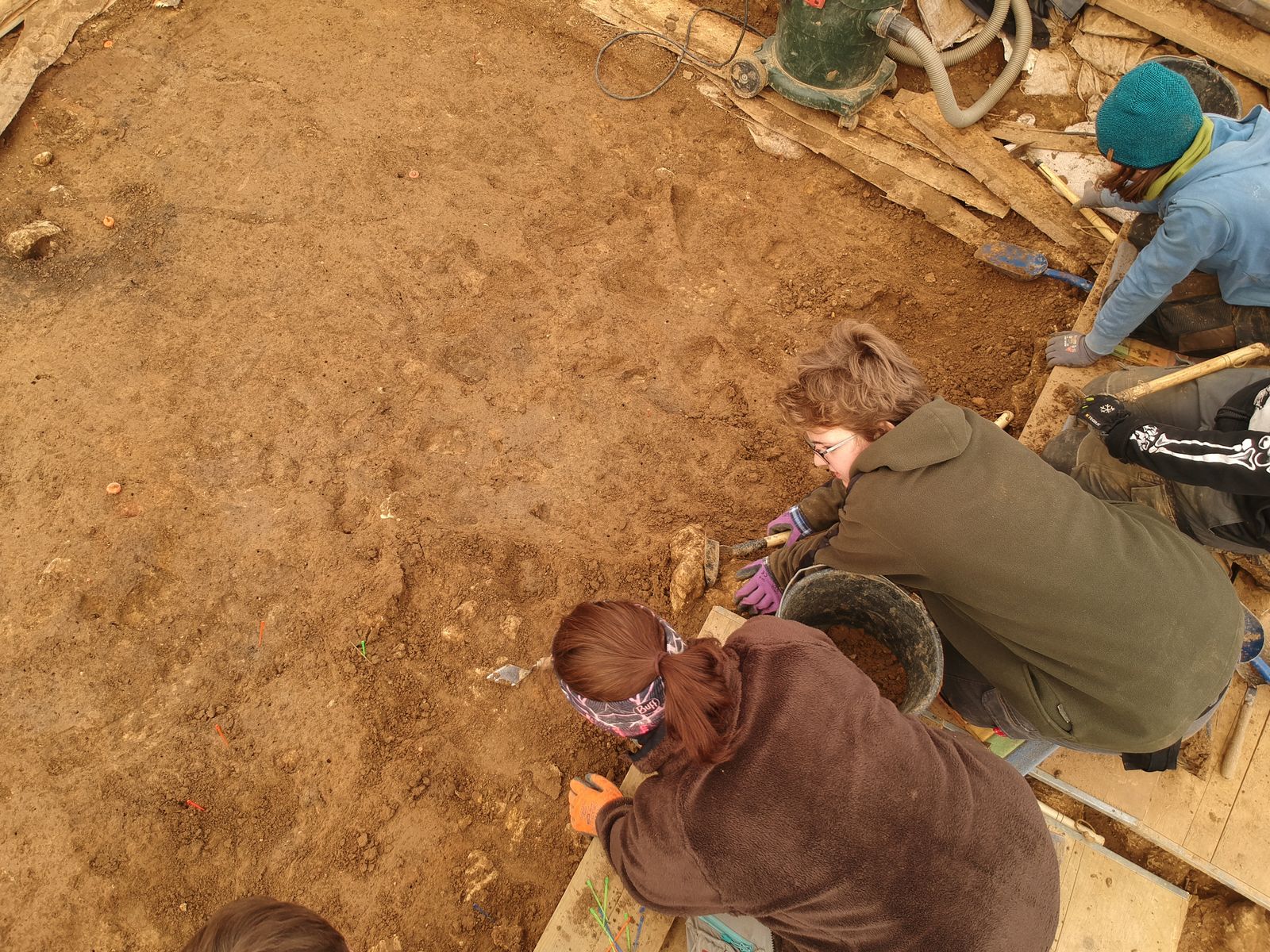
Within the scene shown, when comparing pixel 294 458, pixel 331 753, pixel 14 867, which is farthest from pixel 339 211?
pixel 14 867

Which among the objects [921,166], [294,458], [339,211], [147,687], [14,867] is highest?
[921,166]

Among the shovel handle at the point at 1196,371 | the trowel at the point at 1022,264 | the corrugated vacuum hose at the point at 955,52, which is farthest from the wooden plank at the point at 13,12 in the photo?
the shovel handle at the point at 1196,371

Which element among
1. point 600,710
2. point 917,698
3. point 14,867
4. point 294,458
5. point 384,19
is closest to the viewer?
point 600,710

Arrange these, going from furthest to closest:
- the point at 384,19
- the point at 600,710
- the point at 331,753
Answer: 1. the point at 384,19
2. the point at 331,753
3. the point at 600,710

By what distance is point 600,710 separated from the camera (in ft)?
5.83

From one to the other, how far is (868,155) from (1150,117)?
5.62 feet

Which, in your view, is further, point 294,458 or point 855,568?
point 294,458

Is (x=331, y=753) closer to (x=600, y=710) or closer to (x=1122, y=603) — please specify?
(x=600, y=710)

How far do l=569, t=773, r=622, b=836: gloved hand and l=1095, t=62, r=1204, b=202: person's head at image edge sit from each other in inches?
110

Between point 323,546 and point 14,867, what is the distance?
1.43 metres

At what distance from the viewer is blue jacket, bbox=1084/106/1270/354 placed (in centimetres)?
246

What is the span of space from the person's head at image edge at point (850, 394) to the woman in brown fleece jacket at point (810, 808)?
703 mm

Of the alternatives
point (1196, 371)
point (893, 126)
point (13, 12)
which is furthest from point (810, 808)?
point (13, 12)

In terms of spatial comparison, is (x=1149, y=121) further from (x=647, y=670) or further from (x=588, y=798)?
(x=588, y=798)
